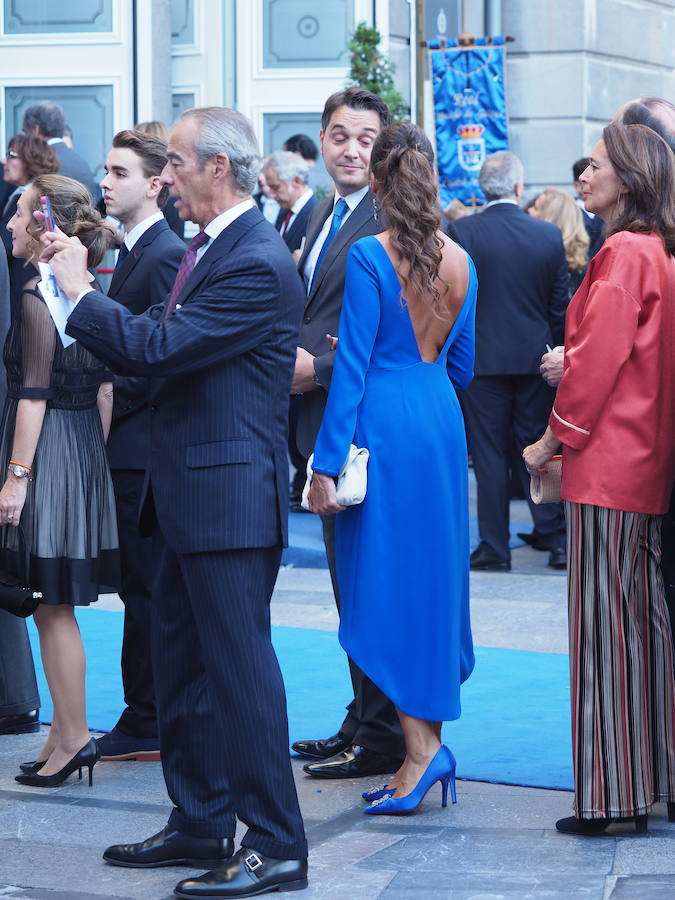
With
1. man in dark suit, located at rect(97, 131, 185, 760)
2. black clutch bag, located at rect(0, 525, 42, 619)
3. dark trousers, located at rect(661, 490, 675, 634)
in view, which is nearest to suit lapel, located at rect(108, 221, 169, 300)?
man in dark suit, located at rect(97, 131, 185, 760)

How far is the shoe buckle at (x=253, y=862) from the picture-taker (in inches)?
152

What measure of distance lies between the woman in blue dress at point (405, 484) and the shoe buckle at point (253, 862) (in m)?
0.78

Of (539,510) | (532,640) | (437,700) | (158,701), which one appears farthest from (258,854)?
(539,510)

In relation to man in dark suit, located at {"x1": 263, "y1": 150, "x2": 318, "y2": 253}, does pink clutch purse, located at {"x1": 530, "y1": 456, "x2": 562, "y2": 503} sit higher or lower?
lower

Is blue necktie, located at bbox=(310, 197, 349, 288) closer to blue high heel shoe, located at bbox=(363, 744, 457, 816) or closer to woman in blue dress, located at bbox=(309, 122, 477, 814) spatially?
woman in blue dress, located at bbox=(309, 122, 477, 814)

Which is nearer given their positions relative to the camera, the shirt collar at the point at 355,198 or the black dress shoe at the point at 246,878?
the black dress shoe at the point at 246,878

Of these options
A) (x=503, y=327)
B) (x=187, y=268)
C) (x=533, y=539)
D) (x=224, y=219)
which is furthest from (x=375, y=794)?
(x=533, y=539)

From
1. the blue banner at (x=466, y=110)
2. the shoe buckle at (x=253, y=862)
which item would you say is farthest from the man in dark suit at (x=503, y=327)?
the shoe buckle at (x=253, y=862)

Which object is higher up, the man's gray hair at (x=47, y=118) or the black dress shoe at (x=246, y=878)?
the man's gray hair at (x=47, y=118)

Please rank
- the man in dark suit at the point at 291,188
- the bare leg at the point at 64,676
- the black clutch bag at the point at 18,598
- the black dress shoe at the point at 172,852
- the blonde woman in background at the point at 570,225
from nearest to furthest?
the black dress shoe at the point at 172,852 < the black clutch bag at the point at 18,598 < the bare leg at the point at 64,676 < the blonde woman in background at the point at 570,225 < the man in dark suit at the point at 291,188

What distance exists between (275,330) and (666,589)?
1340 mm

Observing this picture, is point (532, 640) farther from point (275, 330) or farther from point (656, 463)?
point (275, 330)

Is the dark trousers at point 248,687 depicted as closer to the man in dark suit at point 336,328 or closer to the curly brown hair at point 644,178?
the man in dark suit at point 336,328

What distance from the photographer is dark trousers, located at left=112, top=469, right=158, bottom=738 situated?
5.25m
